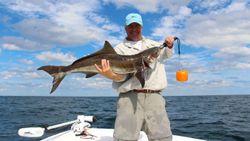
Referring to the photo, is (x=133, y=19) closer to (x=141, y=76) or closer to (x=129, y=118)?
(x=141, y=76)

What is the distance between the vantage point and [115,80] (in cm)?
533

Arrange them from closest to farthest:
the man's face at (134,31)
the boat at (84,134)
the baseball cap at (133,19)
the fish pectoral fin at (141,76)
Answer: the fish pectoral fin at (141,76) → the baseball cap at (133,19) → the man's face at (134,31) → the boat at (84,134)

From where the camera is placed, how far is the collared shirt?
211 inches

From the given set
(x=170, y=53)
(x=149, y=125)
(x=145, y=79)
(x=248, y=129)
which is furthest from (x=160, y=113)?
(x=248, y=129)

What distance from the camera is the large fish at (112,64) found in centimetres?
511

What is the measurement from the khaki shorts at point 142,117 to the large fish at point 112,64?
0.49 meters

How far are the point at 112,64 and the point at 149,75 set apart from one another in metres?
0.63

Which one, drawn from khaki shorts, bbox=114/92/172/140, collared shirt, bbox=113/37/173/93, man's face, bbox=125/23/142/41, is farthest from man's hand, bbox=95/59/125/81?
man's face, bbox=125/23/142/41

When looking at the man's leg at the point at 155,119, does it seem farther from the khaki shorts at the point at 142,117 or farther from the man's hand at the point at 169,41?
the man's hand at the point at 169,41

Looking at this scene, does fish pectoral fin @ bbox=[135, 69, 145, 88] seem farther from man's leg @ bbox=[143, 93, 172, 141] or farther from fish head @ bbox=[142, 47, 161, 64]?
man's leg @ bbox=[143, 93, 172, 141]

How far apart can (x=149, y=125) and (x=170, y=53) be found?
3.86 feet

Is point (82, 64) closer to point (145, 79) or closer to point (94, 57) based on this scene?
point (94, 57)

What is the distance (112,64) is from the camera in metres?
5.19

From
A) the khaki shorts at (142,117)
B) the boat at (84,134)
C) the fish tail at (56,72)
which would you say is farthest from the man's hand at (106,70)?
the boat at (84,134)
